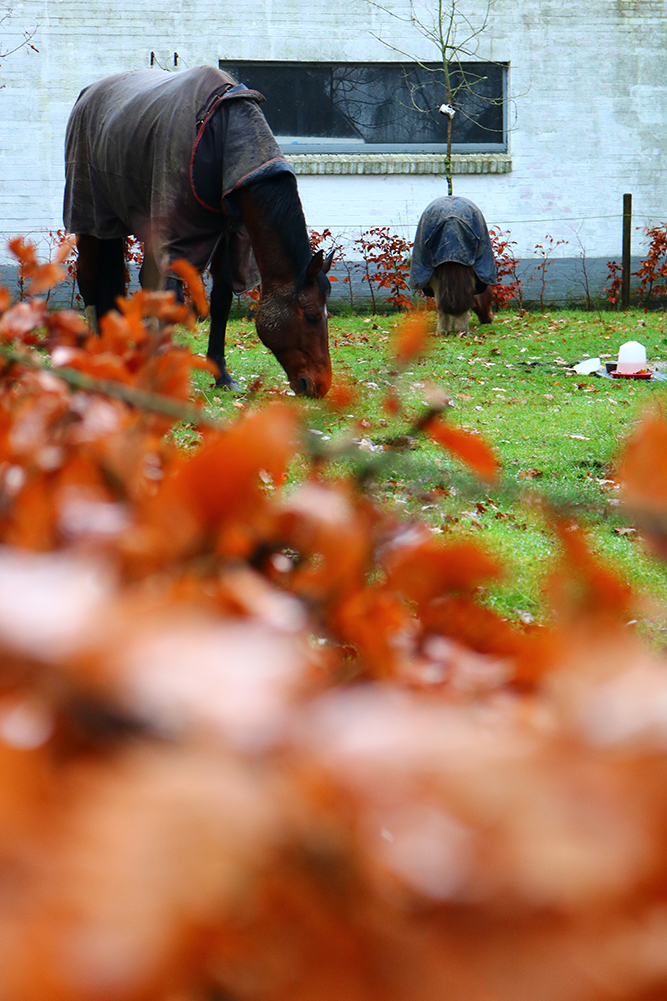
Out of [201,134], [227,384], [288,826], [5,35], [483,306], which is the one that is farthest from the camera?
[5,35]

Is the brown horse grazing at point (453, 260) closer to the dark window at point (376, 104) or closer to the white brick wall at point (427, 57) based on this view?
the white brick wall at point (427, 57)

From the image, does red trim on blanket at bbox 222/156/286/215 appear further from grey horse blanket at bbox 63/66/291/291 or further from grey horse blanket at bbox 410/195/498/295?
grey horse blanket at bbox 410/195/498/295

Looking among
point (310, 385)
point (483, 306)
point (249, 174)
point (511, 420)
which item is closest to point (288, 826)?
point (310, 385)

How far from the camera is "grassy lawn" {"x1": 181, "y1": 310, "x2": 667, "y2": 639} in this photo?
851 mm

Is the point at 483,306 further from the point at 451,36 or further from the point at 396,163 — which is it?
the point at 451,36

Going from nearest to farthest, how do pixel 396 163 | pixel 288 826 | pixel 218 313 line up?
1. pixel 288 826
2. pixel 218 313
3. pixel 396 163

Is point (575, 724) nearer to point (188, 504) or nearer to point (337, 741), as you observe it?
point (337, 741)

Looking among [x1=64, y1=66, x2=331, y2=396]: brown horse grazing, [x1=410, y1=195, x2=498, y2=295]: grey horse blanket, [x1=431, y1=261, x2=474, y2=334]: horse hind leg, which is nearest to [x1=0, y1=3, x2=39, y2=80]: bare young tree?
[x1=410, y1=195, x2=498, y2=295]: grey horse blanket

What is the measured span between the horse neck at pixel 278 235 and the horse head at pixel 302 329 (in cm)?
7

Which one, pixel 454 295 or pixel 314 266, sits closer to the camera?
pixel 314 266

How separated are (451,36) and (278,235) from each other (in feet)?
33.8

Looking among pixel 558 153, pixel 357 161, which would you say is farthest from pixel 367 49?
pixel 558 153

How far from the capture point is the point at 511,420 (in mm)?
5562

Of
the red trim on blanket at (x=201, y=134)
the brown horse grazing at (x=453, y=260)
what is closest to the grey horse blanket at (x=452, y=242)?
the brown horse grazing at (x=453, y=260)
